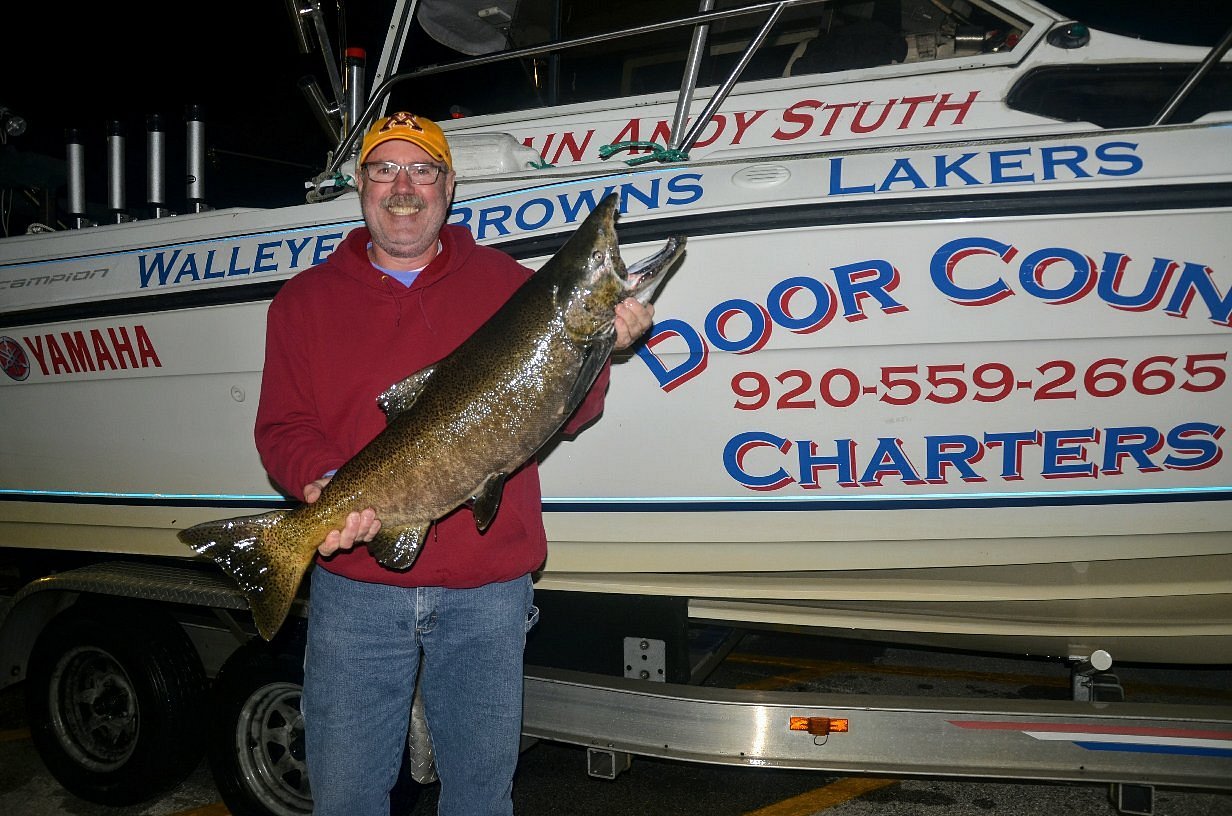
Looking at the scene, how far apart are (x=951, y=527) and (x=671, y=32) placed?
216cm

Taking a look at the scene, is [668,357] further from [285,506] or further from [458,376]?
[285,506]

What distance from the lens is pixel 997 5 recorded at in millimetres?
2926

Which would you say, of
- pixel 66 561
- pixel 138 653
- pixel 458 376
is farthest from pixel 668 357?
pixel 66 561

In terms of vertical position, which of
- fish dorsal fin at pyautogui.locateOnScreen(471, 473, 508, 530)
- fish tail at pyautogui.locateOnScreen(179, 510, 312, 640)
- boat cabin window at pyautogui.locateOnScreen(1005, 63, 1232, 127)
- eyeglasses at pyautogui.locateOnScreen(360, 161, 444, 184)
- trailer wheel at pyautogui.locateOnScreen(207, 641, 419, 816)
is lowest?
trailer wheel at pyautogui.locateOnScreen(207, 641, 419, 816)

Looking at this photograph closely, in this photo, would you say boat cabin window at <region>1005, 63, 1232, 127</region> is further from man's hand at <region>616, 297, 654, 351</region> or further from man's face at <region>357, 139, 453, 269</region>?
man's face at <region>357, 139, 453, 269</region>

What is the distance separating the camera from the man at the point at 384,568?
2174 millimetres

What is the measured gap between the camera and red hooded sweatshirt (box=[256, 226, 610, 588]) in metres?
2.17

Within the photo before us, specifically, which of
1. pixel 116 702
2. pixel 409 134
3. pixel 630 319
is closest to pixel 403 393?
pixel 630 319

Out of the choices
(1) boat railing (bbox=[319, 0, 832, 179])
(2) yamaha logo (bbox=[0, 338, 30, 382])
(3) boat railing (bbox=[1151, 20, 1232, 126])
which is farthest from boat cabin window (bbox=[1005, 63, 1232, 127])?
(2) yamaha logo (bbox=[0, 338, 30, 382])

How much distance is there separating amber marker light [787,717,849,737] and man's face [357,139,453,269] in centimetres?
167

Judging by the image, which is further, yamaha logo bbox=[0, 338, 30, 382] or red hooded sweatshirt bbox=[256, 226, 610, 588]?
yamaha logo bbox=[0, 338, 30, 382]

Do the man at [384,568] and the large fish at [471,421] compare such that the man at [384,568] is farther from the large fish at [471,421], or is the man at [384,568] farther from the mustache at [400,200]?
the large fish at [471,421]

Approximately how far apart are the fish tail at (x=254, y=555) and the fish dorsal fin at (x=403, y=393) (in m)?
0.33

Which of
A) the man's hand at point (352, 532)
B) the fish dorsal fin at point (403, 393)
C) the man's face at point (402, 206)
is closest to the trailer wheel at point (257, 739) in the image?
the man's hand at point (352, 532)
